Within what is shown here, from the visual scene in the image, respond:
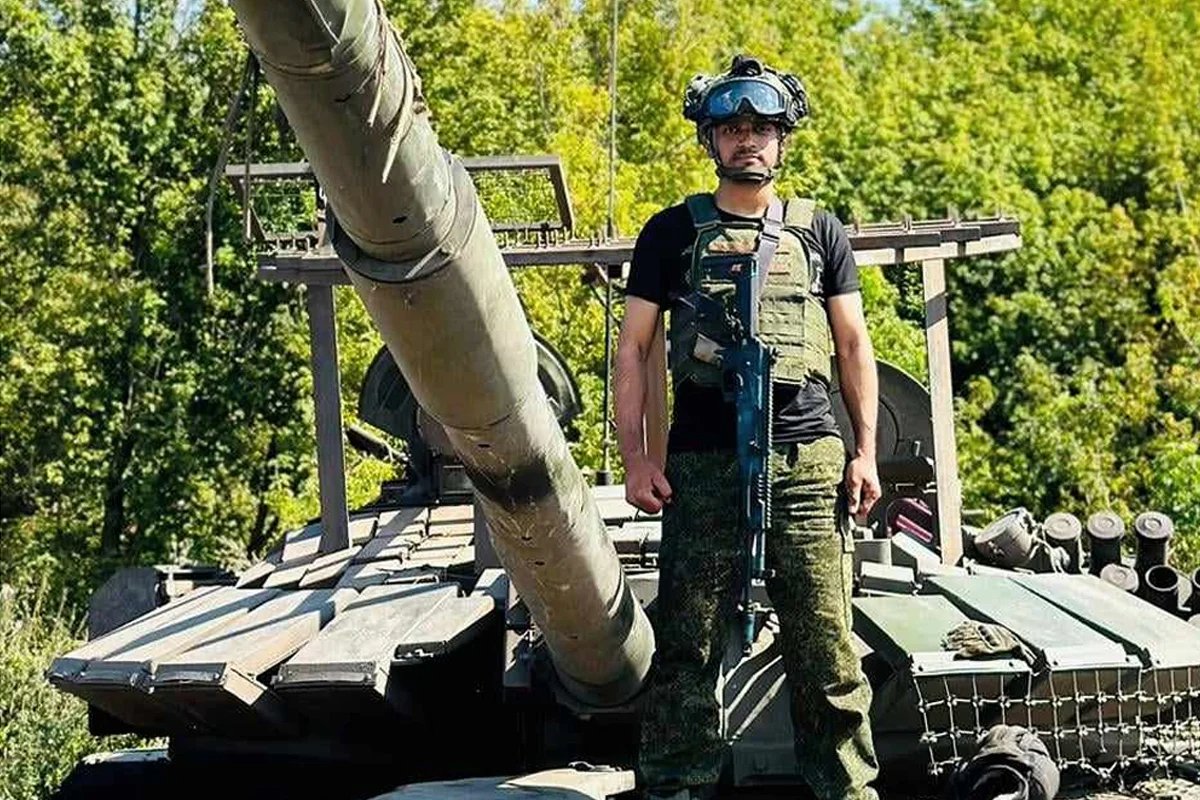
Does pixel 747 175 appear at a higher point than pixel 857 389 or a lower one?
higher

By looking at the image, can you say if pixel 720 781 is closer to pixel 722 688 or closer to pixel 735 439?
pixel 722 688

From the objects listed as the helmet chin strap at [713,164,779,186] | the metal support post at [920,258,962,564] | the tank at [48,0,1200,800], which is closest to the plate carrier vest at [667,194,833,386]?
the helmet chin strap at [713,164,779,186]

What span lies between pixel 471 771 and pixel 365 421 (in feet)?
9.88

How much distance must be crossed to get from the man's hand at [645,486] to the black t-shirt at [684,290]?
93mm

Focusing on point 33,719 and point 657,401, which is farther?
point 33,719

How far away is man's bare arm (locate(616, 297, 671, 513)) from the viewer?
5.82 meters

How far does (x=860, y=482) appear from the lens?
5895 mm

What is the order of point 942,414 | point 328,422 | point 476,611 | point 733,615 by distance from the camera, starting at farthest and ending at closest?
point 328,422, point 942,414, point 476,611, point 733,615

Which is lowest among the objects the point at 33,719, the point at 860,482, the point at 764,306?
the point at 33,719

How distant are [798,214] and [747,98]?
364 mm

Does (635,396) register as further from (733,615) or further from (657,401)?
(733,615)

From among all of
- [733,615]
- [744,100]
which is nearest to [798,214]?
[744,100]

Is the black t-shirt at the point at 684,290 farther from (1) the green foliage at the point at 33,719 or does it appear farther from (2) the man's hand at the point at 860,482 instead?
(1) the green foliage at the point at 33,719

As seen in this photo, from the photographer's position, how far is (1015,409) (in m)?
30.5
